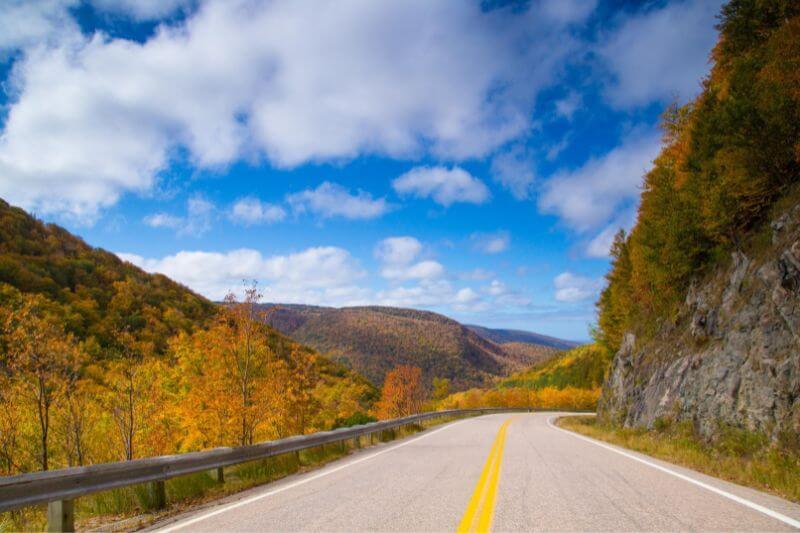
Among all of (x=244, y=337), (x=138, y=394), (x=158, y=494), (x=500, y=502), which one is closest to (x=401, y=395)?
(x=138, y=394)

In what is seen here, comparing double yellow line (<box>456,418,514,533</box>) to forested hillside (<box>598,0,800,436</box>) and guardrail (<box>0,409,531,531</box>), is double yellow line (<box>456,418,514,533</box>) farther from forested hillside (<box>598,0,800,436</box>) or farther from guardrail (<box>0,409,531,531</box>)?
forested hillside (<box>598,0,800,436</box>)

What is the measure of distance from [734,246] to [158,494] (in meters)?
18.5

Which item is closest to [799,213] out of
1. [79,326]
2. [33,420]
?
[33,420]

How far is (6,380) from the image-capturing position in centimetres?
1557

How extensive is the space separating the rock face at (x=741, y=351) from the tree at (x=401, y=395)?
46.2 metres

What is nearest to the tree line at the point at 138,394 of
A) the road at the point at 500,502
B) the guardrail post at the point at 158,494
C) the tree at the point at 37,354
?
the tree at the point at 37,354

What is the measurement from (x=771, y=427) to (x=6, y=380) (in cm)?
2197

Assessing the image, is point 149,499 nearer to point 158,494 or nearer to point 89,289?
point 158,494

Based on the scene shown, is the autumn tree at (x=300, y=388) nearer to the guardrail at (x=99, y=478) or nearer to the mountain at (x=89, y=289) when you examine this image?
the mountain at (x=89, y=289)

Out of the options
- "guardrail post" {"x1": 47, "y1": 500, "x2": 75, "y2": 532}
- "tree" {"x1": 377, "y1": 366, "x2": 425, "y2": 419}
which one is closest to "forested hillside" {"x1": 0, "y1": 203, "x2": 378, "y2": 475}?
"guardrail post" {"x1": 47, "y1": 500, "x2": 75, "y2": 532}

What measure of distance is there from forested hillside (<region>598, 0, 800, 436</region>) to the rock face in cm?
4

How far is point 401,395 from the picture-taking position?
209 ft

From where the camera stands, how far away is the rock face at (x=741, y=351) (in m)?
10.2

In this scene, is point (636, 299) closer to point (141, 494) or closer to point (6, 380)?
point (141, 494)
